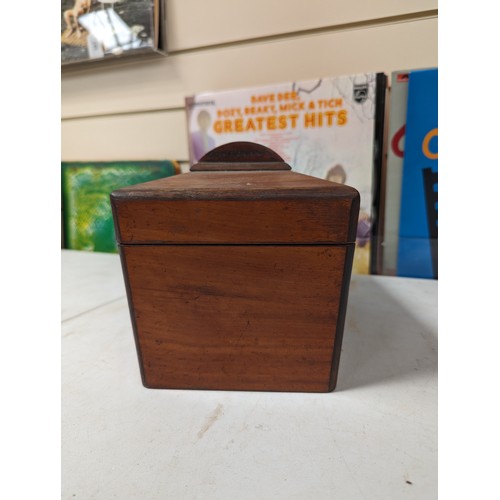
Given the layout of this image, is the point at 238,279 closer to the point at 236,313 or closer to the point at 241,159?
the point at 236,313

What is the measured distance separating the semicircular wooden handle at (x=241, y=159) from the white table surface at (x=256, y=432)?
0.32m

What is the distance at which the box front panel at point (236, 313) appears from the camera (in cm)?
42

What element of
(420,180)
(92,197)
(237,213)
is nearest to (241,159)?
(237,213)

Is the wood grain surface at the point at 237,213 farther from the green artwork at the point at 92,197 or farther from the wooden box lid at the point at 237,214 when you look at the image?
the green artwork at the point at 92,197

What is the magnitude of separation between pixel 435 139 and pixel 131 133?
0.88 metres

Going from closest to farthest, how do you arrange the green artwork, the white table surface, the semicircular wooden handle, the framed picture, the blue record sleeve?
the white table surface
the semicircular wooden handle
the blue record sleeve
the framed picture
the green artwork

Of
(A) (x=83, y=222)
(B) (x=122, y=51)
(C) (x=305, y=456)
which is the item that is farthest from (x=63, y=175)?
(C) (x=305, y=456)

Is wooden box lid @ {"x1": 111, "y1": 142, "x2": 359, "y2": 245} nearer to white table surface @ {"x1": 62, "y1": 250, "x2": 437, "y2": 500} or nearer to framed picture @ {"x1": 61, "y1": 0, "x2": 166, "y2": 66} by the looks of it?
white table surface @ {"x1": 62, "y1": 250, "x2": 437, "y2": 500}

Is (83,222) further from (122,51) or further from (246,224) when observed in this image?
(246,224)

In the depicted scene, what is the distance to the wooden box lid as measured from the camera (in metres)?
0.39

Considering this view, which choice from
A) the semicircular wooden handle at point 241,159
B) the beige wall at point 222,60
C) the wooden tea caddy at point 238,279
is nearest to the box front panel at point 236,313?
the wooden tea caddy at point 238,279

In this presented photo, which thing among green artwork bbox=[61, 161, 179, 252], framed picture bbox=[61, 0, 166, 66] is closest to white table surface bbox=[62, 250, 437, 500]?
green artwork bbox=[61, 161, 179, 252]

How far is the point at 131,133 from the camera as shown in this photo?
3.94ft

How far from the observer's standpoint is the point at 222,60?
1.04 metres
